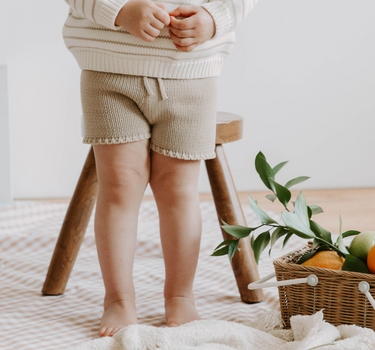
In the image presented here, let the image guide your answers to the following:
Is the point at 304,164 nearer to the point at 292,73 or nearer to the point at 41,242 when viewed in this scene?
the point at 292,73

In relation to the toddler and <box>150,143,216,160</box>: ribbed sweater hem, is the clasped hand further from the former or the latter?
<box>150,143,216,160</box>: ribbed sweater hem

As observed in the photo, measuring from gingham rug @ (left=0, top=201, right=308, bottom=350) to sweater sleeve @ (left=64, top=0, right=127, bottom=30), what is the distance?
0.46m

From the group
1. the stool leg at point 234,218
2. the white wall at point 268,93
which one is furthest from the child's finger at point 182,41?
the white wall at point 268,93

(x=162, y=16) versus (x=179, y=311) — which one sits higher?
(x=162, y=16)

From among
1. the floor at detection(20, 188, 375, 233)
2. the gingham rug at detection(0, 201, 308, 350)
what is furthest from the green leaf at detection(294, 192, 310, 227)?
the floor at detection(20, 188, 375, 233)

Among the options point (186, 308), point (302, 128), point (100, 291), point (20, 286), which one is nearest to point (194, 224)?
point (186, 308)

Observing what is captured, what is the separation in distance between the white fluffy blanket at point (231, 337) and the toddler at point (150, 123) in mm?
77

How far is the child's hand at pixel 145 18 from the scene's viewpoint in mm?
685

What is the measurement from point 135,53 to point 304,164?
1275 millimetres

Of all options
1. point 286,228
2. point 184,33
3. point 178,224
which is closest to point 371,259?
point 286,228

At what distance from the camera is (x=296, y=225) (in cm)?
67

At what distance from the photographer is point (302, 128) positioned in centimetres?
188

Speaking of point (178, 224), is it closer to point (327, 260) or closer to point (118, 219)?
point (118, 219)

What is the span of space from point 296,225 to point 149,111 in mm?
278
